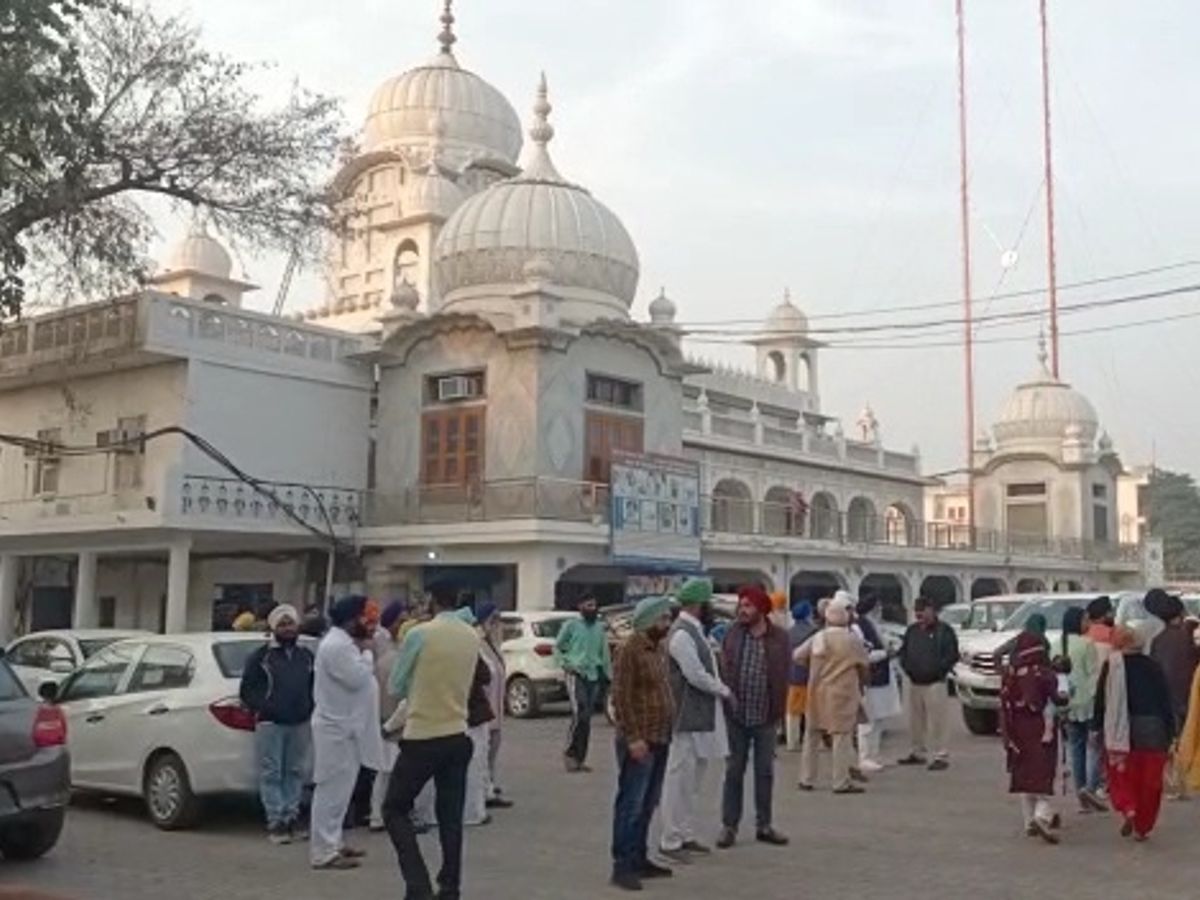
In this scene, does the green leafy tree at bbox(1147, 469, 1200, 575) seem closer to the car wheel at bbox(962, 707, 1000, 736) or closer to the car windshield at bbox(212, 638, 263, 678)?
the car wheel at bbox(962, 707, 1000, 736)

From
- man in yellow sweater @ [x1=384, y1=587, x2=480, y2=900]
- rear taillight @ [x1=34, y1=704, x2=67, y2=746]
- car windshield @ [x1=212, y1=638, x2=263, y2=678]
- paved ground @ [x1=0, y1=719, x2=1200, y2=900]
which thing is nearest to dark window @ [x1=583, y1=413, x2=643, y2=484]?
paved ground @ [x1=0, y1=719, x2=1200, y2=900]

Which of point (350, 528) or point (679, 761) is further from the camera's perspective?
point (350, 528)

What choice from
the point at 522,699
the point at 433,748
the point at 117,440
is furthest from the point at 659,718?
the point at 117,440

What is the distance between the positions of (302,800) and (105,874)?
1.94 metres

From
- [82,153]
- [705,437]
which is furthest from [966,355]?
[82,153]

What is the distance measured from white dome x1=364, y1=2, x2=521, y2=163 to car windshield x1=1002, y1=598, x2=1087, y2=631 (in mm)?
26133

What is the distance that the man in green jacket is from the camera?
13.3 meters

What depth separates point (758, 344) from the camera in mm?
50844

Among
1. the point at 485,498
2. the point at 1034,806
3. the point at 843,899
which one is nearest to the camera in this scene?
the point at 843,899

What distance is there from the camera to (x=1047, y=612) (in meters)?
18.2

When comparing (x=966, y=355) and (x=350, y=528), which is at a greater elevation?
(x=966, y=355)

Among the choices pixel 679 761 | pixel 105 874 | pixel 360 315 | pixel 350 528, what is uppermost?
pixel 360 315

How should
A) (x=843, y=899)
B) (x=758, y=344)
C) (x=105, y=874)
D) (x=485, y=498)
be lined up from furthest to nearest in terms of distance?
(x=758, y=344), (x=485, y=498), (x=105, y=874), (x=843, y=899)

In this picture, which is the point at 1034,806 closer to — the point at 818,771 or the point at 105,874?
the point at 818,771
